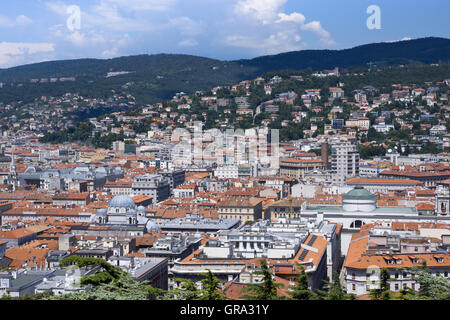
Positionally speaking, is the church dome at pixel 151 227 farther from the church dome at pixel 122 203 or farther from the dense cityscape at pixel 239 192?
the church dome at pixel 122 203

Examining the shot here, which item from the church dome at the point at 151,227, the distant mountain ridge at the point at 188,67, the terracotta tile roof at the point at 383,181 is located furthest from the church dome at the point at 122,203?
the distant mountain ridge at the point at 188,67

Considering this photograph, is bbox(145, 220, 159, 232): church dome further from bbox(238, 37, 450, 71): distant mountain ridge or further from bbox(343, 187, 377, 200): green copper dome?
bbox(238, 37, 450, 71): distant mountain ridge

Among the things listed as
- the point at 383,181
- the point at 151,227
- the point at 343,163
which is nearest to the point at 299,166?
the point at 343,163
